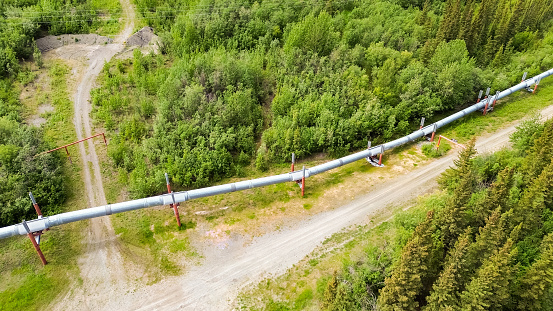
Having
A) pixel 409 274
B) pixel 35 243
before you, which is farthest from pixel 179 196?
pixel 409 274

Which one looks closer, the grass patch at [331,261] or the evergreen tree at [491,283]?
the evergreen tree at [491,283]

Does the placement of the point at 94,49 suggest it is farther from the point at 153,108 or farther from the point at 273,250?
the point at 273,250

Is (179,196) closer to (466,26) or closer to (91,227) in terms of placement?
(91,227)

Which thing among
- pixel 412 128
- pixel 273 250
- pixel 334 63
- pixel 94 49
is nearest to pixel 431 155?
pixel 412 128

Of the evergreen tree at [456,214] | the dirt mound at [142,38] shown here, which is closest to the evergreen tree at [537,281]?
the evergreen tree at [456,214]

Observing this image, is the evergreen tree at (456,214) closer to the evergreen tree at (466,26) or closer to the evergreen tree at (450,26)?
the evergreen tree at (450,26)
